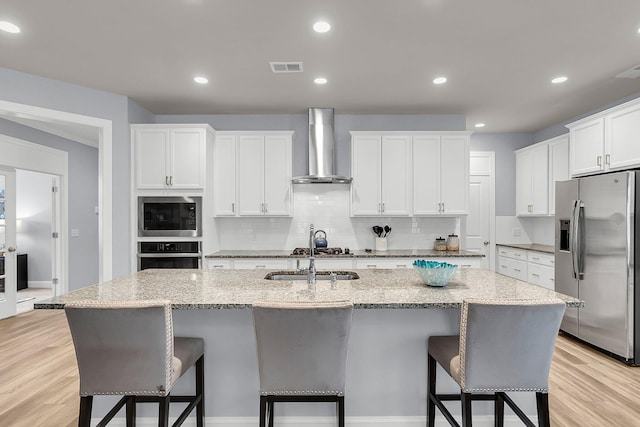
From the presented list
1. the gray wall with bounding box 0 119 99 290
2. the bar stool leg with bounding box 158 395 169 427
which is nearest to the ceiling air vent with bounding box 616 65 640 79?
the bar stool leg with bounding box 158 395 169 427

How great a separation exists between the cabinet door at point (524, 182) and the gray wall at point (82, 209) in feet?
22.7

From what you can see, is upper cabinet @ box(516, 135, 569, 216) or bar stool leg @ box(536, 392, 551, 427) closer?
bar stool leg @ box(536, 392, 551, 427)

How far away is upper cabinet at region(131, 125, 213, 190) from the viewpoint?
429cm

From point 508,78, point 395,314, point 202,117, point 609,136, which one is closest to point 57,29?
point 202,117

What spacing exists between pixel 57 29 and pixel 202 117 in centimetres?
228

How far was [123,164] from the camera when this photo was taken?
420 cm

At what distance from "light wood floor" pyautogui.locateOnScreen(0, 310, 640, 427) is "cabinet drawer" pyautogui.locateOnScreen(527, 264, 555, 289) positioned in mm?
723

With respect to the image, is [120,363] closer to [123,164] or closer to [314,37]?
[314,37]

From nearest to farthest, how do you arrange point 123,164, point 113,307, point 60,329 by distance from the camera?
point 113,307
point 123,164
point 60,329

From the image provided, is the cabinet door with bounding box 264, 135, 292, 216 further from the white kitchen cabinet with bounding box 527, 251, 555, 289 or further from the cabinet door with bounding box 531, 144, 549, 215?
the cabinet door with bounding box 531, 144, 549, 215

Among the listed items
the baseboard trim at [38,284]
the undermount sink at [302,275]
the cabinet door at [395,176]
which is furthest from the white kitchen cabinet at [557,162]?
the baseboard trim at [38,284]

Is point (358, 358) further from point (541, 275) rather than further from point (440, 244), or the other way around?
point (541, 275)

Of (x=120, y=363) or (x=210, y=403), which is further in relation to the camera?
(x=210, y=403)

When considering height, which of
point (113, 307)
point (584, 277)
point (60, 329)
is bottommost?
point (60, 329)
